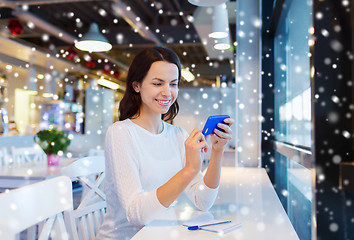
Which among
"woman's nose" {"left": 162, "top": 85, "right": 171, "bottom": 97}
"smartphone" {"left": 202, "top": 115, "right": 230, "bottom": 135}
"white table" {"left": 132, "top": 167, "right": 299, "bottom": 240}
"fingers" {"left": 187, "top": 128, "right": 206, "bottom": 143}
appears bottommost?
"white table" {"left": 132, "top": 167, "right": 299, "bottom": 240}

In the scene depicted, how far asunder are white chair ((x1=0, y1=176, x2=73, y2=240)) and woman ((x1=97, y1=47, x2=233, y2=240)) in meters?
0.21

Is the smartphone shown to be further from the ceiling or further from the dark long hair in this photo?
the ceiling

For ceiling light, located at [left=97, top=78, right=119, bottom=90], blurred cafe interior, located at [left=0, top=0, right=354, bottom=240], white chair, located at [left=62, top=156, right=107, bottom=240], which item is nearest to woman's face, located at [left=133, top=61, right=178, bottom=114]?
white chair, located at [left=62, top=156, right=107, bottom=240]

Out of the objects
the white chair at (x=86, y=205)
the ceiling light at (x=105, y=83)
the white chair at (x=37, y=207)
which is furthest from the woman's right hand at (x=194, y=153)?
the ceiling light at (x=105, y=83)

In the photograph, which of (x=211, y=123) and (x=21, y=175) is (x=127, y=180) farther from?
(x=21, y=175)

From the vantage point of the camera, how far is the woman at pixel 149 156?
1.04m

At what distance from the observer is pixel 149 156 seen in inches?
50.0

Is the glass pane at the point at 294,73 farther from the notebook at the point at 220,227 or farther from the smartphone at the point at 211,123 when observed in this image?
the notebook at the point at 220,227

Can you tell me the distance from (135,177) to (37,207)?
0.37 m

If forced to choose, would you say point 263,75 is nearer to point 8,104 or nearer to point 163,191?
point 163,191

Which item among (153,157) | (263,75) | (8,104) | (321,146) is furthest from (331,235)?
(8,104)

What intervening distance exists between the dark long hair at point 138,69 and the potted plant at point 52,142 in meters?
1.88

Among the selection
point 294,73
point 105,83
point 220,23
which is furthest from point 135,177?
point 105,83

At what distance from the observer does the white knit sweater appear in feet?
3.46
